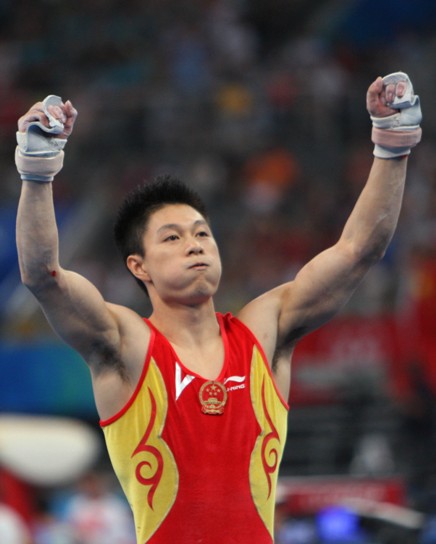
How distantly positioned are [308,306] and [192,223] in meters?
0.57

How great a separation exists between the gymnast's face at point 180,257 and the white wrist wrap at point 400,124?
2.61 feet

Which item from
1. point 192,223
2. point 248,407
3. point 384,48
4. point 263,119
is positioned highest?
point 384,48

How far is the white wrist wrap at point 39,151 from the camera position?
3975 mm

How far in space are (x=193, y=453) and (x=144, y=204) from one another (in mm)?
1065

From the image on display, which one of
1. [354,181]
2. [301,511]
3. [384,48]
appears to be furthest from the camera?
[384,48]

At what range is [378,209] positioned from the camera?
4.44 m

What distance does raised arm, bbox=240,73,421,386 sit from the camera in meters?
4.38

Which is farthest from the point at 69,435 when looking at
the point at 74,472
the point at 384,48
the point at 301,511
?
the point at 384,48

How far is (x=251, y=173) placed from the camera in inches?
519

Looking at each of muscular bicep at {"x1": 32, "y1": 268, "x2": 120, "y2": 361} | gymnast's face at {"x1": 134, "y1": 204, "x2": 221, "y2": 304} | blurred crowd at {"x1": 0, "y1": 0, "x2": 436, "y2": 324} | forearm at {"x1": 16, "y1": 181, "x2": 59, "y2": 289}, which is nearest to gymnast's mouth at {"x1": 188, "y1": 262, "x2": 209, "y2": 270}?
gymnast's face at {"x1": 134, "y1": 204, "x2": 221, "y2": 304}

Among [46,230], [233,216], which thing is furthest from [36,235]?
[233,216]

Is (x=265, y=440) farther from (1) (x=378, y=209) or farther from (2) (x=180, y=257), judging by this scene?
(1) (x=378, y=209)

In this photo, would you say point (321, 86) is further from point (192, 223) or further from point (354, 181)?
point (192, 223)

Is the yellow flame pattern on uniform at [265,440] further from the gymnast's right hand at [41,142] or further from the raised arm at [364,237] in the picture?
the gymnast's right hand at [41,142]
